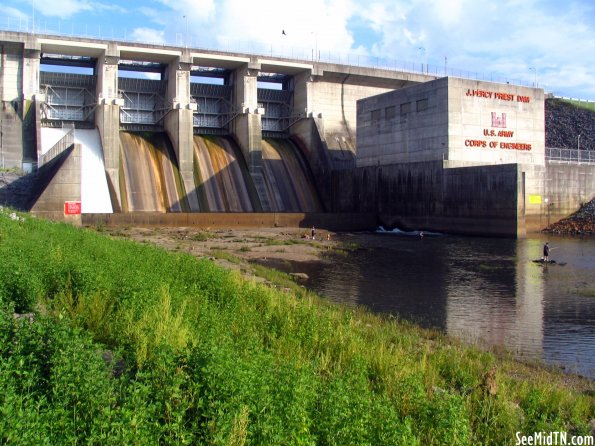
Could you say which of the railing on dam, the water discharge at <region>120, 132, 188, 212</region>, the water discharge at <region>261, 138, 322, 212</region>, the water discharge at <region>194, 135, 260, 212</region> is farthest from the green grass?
the water discharge at <region>120, 132, 188, 212</region>

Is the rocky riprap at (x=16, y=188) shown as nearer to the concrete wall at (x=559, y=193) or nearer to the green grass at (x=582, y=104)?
the concrete wall at (x=559, y=193)

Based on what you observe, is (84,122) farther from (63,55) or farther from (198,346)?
(198,346)

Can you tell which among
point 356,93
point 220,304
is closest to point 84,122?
point 356,93

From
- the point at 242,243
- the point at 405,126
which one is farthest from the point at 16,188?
the point at 405,126

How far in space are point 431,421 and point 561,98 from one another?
86.6 meters

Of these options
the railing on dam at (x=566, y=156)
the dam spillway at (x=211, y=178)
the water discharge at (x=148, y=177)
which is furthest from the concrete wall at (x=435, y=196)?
the water discharge at (x=148, y=177)

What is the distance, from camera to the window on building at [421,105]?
47.0 m

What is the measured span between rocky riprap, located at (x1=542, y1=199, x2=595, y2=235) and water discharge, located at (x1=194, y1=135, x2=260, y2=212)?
2312 cm

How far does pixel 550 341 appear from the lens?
547 inches

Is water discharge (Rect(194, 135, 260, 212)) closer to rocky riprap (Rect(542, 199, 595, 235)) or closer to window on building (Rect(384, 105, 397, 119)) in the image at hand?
window on building (Rect(384, 105, 397, 119))

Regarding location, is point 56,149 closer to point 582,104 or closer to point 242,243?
point 242,243

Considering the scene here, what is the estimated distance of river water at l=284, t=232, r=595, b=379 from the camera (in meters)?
14.1

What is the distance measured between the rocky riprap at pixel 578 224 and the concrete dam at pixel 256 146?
961 mm

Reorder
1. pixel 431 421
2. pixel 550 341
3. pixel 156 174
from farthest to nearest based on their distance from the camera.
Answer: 1. pixel 156 174
2. pixel 550 341
3. pixel 431 421
